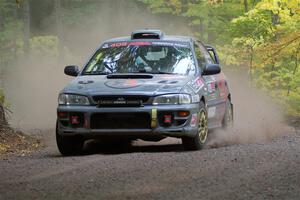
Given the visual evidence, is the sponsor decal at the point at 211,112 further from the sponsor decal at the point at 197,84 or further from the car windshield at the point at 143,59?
the car windshield at the point at 143,59

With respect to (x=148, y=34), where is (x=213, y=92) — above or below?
below

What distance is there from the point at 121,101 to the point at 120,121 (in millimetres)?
301

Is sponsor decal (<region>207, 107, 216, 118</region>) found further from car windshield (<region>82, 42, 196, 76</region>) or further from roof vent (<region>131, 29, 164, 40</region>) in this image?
roof vent (<region>131, 29, 164, 40</region>)

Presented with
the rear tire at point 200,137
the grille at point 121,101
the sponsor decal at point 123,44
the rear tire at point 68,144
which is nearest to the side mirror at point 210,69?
the rear tire at point 200,137

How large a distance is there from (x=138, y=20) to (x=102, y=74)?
39.8 meters

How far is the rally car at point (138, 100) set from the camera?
1034cm

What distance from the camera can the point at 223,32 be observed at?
33.6 m

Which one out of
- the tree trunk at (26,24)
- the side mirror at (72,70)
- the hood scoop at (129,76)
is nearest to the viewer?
the hood scoop at (129,76)

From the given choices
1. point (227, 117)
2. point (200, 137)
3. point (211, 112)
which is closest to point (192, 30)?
point (227, 117)

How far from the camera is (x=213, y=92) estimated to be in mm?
12141

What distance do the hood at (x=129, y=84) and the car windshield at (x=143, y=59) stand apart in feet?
1.18

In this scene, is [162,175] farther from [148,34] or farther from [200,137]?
[148,34]

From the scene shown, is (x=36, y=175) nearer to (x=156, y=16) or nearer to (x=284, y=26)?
(x=284, y=26)

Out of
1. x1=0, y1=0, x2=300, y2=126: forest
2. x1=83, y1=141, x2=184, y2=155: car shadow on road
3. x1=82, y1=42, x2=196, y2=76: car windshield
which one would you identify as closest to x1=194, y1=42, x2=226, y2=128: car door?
x1=82, y1=42, x2=196, y2=76: car windshield
